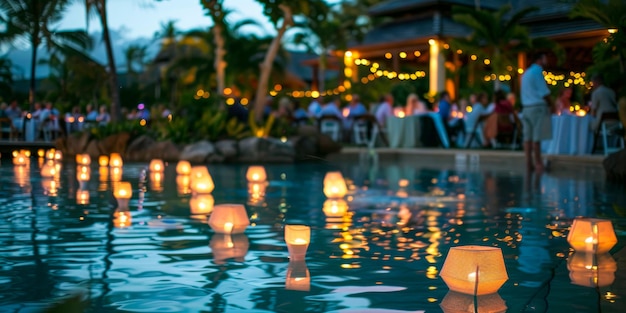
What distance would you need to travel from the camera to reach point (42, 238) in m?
6.02

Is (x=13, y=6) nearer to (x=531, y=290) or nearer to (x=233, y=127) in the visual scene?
(x=233, y=127)

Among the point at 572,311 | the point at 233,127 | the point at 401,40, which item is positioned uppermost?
the point at 401,40

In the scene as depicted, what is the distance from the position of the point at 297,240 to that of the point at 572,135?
12706mm

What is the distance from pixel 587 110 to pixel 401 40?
15129 millimetres

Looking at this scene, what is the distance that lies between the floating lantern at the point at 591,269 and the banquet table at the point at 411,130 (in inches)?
648

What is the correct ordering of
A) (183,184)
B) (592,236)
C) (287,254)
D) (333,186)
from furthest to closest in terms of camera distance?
(183,184) < (333,186) < (287,254) < (592,236)

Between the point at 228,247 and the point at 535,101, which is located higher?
the point at 535,101

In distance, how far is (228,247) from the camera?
561cm

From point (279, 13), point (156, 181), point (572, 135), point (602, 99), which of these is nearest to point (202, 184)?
point (156, 181)

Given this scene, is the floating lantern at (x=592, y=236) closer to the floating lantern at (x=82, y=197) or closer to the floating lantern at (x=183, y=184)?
the floating lantern at (x=82, y=197)

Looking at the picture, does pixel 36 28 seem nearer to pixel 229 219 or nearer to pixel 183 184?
pixel 183 184

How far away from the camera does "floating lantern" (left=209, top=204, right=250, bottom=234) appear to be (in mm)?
5922

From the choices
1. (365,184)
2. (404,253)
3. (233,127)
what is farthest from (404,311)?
(233,127)

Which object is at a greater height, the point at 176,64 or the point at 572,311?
the point at 176,64
